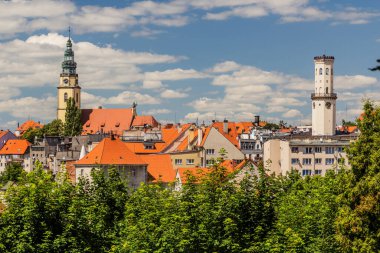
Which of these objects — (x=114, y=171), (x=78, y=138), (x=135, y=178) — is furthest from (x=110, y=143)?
(x=78, y=138)

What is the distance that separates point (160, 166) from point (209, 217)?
55.1 meters

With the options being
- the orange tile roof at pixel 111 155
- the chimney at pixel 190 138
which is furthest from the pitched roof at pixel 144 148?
the orange tile roof at pixel 111 155

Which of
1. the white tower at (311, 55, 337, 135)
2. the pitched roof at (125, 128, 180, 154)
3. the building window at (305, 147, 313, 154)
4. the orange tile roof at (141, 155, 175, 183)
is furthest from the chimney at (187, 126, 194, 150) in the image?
the white tower at (311, 55, 337, 135)

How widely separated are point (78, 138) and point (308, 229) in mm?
113931

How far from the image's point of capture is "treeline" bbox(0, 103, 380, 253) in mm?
36125

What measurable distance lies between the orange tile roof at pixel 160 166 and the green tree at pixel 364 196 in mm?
48800

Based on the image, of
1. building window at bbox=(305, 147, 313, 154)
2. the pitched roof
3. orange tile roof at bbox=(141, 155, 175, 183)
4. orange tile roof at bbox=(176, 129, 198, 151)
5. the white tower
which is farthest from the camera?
the white tower

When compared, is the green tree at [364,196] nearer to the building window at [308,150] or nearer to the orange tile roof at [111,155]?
the orange tile roof at [111,155]

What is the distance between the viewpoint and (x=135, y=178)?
8825 centimetres

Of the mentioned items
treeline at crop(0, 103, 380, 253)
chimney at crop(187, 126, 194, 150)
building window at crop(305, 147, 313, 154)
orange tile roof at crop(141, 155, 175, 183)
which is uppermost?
chimney at crop(187, 126, 194, 150)

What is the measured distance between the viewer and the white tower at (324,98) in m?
145

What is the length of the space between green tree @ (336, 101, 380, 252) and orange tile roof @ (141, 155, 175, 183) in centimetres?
4880

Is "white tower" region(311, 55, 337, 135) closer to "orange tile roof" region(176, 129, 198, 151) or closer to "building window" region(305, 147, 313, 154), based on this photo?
"building window" region(305, 147, 313, 154)

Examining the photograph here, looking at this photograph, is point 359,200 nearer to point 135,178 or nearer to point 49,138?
point 135,178
